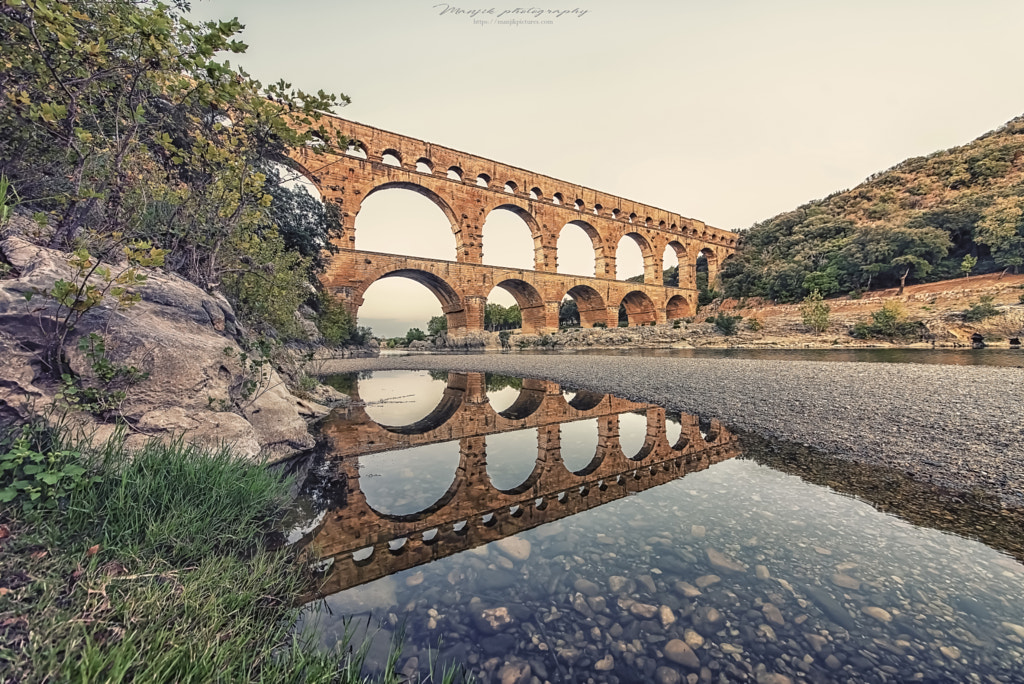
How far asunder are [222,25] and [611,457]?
4.27 metres

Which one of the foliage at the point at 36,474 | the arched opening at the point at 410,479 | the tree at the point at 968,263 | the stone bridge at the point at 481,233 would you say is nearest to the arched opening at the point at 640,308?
the stone bridge at the point at 481,233

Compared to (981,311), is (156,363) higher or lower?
lower

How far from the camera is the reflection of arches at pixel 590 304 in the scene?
2958cm

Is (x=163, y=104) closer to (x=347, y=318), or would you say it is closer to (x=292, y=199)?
(x=292, y=199)

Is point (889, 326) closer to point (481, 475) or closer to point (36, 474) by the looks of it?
point (481, 475)

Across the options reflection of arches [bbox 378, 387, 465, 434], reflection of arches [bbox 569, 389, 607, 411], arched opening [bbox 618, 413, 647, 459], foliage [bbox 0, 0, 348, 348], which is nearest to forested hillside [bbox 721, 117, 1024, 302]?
reflection of arches [bbox 569, 389, 607, 411]

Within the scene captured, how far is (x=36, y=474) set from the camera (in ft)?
4.96

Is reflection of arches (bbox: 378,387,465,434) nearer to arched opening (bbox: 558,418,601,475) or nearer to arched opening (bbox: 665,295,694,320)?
arched opening (bbox: 558,418,601,475)

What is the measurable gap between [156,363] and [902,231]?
3964cm

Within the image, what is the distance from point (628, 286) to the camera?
31.2 metres

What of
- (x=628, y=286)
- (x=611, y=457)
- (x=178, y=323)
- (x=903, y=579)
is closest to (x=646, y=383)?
(x=611, y=457)

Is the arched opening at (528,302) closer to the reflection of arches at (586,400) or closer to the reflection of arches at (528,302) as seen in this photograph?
the reflection of arches at (528,302)

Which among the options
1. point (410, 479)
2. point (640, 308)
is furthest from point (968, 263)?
point (410, 479)

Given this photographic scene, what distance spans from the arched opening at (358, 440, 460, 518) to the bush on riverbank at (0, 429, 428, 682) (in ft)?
2.63
